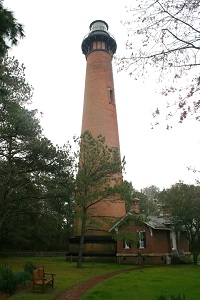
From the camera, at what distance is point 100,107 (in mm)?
26047

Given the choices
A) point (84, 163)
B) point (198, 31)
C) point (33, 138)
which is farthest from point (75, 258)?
point (198, 31)

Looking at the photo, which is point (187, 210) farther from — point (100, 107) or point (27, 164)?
point (27, 164)

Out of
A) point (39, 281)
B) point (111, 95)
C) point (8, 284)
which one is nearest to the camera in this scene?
point (8, 284)

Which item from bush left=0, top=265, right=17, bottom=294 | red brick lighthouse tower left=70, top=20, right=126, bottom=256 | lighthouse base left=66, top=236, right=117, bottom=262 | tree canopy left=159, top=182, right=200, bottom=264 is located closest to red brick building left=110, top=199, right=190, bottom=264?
lighthouse base left=66, top=236, right=117, bottom=262

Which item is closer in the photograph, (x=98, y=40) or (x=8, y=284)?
(x=8, y=284)

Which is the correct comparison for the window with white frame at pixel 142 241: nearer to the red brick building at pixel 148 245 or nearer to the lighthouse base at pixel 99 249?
the red brick building at pixel 148 245

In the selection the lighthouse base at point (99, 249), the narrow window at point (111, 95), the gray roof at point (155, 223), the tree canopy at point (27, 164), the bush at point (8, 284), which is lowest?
the bush at point (8, 284)

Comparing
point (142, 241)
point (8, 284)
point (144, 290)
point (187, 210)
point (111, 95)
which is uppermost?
point (111, 95)

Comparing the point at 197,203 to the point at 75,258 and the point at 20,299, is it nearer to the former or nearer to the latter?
the point at 75,258

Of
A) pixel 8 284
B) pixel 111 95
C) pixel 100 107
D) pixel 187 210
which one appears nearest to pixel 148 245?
pixel 187 210

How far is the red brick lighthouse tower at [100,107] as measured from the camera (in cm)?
2327

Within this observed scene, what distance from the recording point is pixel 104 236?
23297 mm

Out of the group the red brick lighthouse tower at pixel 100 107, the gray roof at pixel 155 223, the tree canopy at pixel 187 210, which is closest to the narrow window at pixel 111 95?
the red brick lighthouse tower at pixel 100 107

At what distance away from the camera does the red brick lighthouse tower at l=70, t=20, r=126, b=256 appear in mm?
23266
